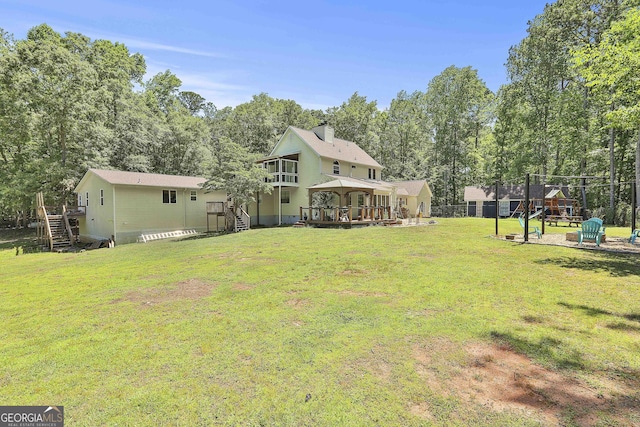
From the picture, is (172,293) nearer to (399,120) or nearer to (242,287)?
(242,287)

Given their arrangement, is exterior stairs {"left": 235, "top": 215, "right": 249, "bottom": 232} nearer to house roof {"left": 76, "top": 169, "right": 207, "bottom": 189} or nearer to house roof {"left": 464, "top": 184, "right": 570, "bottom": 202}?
house roof {"left": 76, "top": 169, "right": 207, "bottom": 189}

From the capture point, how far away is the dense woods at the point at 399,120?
798 inches

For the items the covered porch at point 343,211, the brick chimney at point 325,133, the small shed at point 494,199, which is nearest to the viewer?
the covered porch at point 343,211

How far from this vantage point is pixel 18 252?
1859 centimetres

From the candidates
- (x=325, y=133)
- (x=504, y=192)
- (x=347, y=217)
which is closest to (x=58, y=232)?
(x=347, y=217)

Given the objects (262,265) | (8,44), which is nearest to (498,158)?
(262,265)

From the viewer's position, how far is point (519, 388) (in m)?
3.25

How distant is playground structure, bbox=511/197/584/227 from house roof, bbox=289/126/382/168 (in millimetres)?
15529

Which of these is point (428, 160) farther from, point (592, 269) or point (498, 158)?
point (592, 269)

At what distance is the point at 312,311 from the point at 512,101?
44.1 m

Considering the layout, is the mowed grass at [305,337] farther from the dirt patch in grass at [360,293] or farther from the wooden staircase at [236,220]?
the wooden staircase at [236,220]

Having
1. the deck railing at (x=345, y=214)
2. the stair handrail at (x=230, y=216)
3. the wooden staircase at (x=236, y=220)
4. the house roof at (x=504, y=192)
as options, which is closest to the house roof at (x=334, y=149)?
the deck railing at (x=345, y=214)

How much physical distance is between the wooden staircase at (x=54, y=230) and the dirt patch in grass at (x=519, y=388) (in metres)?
24.1

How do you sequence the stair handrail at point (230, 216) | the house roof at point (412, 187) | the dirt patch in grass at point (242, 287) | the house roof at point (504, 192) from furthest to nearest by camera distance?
the house roof at point (504, 192) < the house roof at point (412, 187) < the stair handrail at point (230, 216) < the dirt patch in grass at point (242, 287)
